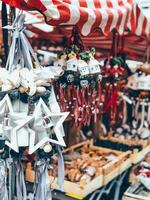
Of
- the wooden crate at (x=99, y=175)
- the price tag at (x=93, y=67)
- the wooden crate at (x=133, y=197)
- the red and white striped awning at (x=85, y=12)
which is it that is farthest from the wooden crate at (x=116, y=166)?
the red and white striped awning at (x=85, y=12)

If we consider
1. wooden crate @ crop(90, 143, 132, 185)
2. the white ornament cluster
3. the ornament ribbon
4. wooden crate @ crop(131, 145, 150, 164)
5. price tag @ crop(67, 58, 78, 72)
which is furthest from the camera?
wooden crate @ crop(131, 145, 150, 164)

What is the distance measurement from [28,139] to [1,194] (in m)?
0.28

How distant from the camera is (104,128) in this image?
3.21 metres

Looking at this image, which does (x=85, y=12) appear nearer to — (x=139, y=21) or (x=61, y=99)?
(x=61, y=99)

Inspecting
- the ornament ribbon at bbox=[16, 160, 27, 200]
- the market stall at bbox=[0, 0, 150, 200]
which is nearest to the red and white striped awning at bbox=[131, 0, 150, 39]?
the market stall at bbox=[0, 0, 150, 200]

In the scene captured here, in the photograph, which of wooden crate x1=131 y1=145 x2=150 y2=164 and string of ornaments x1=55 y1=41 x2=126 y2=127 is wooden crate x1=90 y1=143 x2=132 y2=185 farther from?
string of ornaments x1=55 y1=41 x2=126 y2=127

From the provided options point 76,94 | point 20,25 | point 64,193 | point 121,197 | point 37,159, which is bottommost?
point 121,197

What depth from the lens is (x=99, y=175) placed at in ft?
6.89

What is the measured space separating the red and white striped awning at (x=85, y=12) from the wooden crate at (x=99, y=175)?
0.72 m

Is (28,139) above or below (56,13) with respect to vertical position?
below

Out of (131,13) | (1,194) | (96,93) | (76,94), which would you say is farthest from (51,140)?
(131,13)

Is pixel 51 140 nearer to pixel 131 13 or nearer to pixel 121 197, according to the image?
pixel 131 13

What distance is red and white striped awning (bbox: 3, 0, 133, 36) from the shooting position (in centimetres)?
120

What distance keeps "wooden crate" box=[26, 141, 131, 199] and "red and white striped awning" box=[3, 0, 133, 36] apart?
72cm
